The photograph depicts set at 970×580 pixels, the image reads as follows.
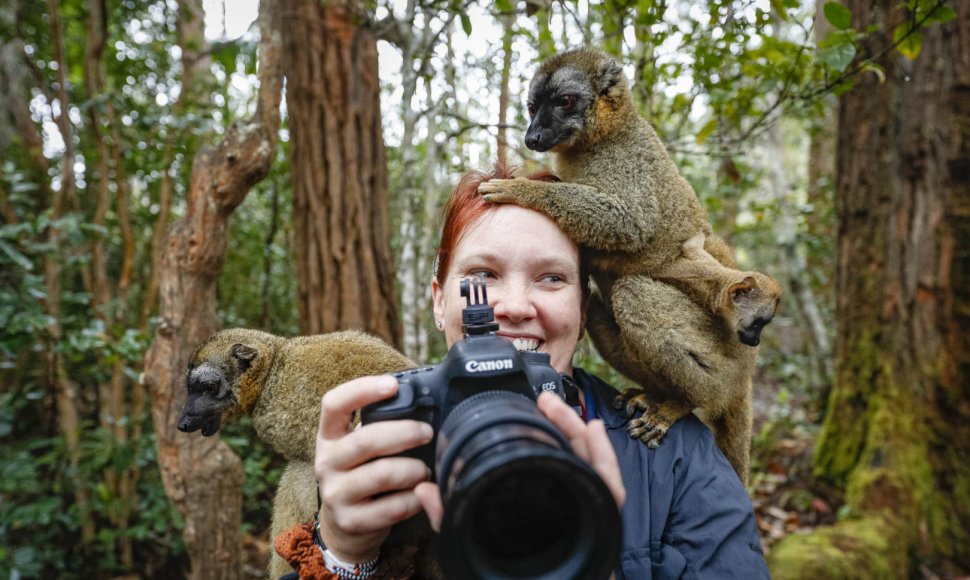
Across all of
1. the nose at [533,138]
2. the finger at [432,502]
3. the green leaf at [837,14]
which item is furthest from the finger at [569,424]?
the green leaf at [837,14]

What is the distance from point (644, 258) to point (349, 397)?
5.41 feet

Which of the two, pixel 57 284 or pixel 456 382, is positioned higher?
pixel 57 284

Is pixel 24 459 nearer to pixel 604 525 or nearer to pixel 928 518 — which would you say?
pixel 604 525

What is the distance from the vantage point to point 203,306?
2955mm

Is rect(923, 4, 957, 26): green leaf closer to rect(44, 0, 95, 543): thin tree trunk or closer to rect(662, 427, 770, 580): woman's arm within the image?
rect(662, 427, 770, 580): woman's arm

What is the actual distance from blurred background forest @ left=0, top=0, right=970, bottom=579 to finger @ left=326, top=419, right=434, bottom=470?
206 cm

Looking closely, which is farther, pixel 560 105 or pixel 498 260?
pixel 560 105

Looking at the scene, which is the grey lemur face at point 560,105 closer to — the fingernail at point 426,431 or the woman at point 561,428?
the woman at point 561,428

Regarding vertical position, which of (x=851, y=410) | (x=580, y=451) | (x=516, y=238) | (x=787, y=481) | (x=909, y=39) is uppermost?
(x=909, y=39)

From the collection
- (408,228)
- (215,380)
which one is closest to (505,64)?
(408,228)

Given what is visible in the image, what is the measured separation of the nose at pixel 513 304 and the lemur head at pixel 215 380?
1504 mm

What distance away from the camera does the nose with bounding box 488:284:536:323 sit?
68.2 inches

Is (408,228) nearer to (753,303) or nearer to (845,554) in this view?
(753,303)

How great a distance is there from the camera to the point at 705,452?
6.17 feet
